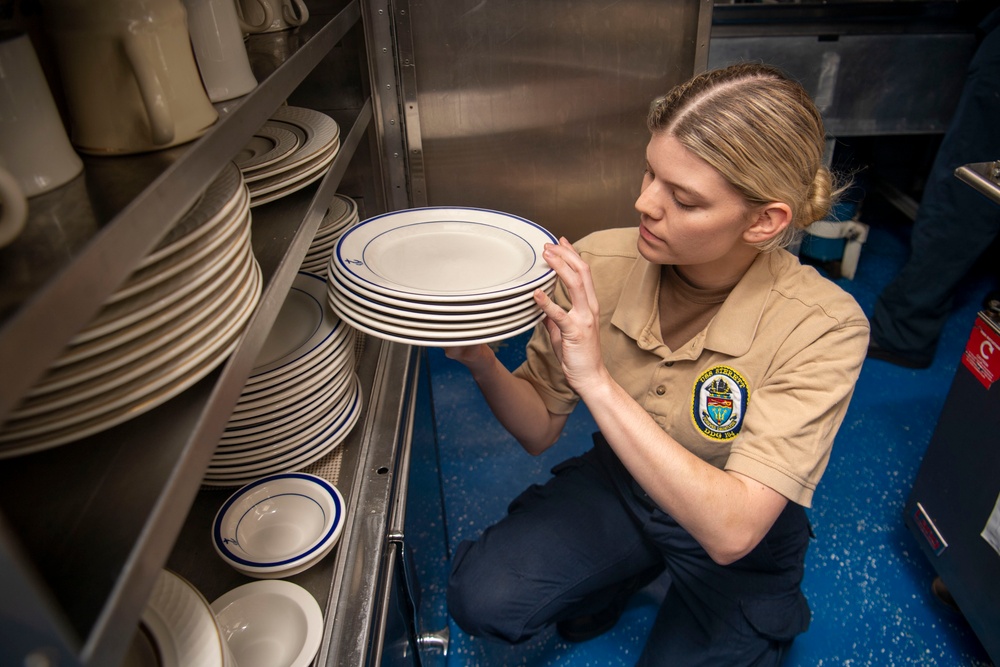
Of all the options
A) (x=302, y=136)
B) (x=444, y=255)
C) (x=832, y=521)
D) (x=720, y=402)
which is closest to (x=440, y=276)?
(x=444, y=255)

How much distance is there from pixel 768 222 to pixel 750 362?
0.26m

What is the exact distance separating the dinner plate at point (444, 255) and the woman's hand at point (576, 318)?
1.2 inches

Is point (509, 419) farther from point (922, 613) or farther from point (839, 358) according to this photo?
point (922, 613)

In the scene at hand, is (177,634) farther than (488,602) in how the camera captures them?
No

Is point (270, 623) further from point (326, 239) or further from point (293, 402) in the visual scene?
point (326, 239)

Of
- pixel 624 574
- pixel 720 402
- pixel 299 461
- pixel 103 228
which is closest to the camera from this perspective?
pixel 103 228

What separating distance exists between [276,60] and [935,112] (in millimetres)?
3031

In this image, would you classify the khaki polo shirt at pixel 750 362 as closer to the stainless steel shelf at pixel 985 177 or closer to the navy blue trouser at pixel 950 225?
the stainless steel shelf at pixel 985 177

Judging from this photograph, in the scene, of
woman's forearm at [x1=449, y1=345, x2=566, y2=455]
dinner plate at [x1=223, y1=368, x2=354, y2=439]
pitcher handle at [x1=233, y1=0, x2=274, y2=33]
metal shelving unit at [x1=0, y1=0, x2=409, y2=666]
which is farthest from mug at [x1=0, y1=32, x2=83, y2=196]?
woman's forearm at [x1=449, y1=345, x2=566, y2=455]

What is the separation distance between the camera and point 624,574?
1468mm

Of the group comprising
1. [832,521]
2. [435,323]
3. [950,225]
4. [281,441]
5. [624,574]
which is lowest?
[832,521]

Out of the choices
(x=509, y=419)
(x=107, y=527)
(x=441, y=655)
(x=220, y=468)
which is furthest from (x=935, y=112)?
(x=107, y=527)

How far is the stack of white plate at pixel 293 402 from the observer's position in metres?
1.01

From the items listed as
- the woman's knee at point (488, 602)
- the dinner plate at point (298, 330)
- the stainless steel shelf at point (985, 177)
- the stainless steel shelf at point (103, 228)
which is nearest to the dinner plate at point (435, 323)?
the dinner plate at point (298, 330)
